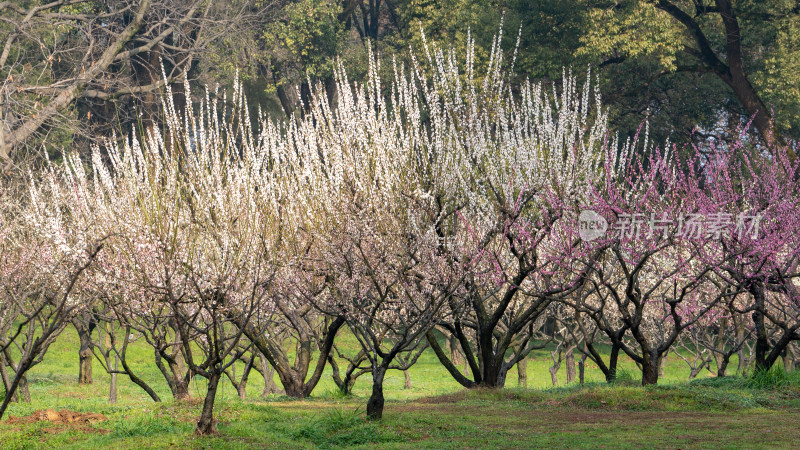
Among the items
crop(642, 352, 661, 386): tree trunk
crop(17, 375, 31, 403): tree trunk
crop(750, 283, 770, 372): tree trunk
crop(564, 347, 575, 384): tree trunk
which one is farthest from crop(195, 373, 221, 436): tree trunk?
crop(564, 347, 575, 384): tree trunk

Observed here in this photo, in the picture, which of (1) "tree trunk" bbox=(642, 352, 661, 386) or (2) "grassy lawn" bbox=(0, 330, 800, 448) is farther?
(1) "tree trunk" bbox=(642, 352, 661, 386)

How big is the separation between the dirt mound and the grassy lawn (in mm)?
64

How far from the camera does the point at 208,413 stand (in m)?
12.7

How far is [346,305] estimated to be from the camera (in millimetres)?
13984

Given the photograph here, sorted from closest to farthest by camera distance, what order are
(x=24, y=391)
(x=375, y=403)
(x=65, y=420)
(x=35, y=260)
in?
(x=65, y=420) → (x=375, y=403) → (x=35, y=260) → (x=24, y=391)

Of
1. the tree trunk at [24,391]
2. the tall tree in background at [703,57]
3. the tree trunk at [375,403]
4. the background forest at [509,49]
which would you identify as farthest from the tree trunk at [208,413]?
the tall tree in background at [703,57]

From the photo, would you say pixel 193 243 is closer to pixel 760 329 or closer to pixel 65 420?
pixel 65 420

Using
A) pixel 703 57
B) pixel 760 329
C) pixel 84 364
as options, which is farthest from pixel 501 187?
pixel 703 57

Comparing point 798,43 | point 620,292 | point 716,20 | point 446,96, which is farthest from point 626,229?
point 716,20

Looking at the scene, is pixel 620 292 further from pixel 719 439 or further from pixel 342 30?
pixel 342 30

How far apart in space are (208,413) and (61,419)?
3636 mm

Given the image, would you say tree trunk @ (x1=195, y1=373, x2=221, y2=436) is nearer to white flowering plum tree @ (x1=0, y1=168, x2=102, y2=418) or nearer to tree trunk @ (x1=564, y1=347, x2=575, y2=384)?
white flowering plum tree @ (x1=0, y1=168, x2=102, y2=418)

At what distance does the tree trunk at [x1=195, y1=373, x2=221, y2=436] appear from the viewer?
12594 mm

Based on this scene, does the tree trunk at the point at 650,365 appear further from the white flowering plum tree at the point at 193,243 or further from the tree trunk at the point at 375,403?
the white flowering plum tree at the point at 193,243
